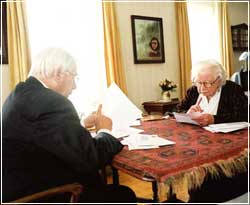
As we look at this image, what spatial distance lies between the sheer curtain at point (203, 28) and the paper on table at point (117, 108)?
299 cm

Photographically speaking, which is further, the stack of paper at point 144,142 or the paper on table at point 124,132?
the paper on table at point 124,132

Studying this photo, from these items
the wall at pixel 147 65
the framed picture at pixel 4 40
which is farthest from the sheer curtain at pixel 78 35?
the wall at pixel 147 65

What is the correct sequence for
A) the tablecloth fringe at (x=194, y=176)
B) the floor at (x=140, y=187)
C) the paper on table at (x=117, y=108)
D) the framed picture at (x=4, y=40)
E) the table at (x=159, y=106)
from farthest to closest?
the table at (x=159, y=106) < the framed picture at (x=4, y=40) < the floor at (x=140, y=187) < the paper on table at (x=117, y=108) < the tablecloth fringe at (x=194, y=176)

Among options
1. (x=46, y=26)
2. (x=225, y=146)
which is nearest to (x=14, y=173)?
(x=225, y=146)

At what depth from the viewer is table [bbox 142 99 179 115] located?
3697 millimetres

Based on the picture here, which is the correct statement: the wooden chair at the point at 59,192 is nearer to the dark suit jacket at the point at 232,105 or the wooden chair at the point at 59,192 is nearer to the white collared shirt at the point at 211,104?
the dark suit jacket at the point at 232,105

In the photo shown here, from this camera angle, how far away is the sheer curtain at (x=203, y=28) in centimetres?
441

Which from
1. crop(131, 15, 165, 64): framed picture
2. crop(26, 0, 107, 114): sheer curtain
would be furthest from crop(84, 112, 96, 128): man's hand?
crop(131, 15, 165, 64): framed picture

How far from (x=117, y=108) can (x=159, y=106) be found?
85.5 inches

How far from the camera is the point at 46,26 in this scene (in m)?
3.07

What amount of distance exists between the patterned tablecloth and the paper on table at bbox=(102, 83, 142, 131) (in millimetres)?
287

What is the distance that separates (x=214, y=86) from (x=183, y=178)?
3.81 feet

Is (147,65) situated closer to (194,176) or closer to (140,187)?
(140,187)

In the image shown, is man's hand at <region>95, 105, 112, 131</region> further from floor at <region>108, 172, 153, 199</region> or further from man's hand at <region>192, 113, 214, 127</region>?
floor at <region>108, 172, 153, 199</region>
